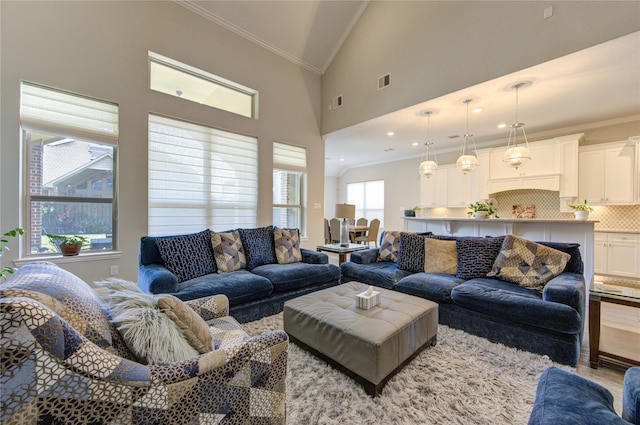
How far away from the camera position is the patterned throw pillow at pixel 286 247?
10.9 ft

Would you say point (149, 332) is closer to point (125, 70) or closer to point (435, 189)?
point (125, 70)

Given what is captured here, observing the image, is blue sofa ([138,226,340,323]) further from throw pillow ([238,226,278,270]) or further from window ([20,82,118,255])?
window ([20,82,118,255])

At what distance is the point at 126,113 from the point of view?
3.16 metres

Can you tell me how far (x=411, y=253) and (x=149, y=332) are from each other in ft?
9.04

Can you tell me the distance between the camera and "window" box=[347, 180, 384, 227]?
28.9ft

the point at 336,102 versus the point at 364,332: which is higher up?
the point at 336,102

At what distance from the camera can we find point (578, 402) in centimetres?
83

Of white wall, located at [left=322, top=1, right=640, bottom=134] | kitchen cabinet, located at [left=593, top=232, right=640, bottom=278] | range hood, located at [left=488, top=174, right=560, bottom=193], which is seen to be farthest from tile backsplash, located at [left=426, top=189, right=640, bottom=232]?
white wall, located at [left=322, top=1, right=640, bottom=134]

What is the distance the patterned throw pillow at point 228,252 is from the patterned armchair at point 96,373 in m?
1.79

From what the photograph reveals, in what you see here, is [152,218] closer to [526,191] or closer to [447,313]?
[447,313]

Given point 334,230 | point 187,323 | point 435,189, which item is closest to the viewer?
point 187,323

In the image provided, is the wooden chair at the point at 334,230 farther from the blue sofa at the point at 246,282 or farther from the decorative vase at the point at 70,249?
the decorative vase at the point at 70,249

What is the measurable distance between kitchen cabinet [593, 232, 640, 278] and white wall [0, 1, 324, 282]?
19.2ft

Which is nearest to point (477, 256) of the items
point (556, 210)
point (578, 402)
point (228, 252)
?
point (578, 402)
